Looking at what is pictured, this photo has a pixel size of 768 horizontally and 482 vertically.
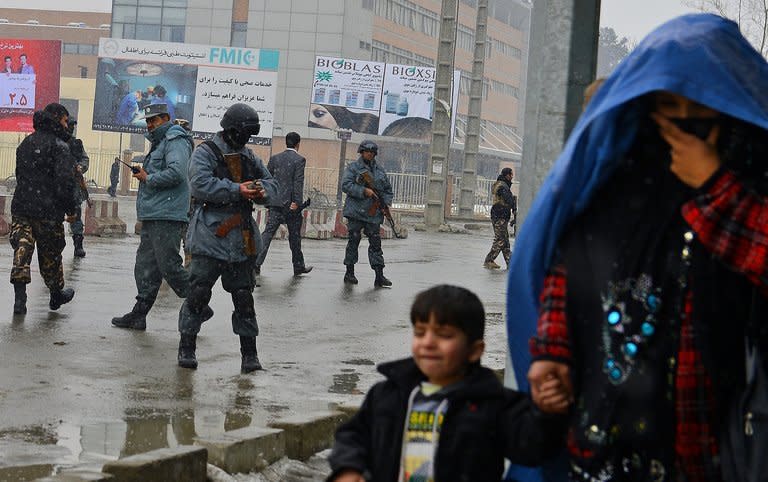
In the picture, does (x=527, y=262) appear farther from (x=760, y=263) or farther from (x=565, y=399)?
(x=760, y=263)

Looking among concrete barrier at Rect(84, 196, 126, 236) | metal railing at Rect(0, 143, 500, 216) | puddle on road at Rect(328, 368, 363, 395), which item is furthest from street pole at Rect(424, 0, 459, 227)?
puddle on road at Rect(328, 368, 363, 395)

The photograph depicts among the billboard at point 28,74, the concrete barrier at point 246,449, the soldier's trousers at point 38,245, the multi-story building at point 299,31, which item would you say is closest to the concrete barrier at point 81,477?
the concrete barrier at point 246,449

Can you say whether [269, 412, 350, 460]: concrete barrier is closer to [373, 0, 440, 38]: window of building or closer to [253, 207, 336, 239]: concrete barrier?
[253, 207, 336, 239]: concrete barrier

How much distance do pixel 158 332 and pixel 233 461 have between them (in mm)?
5207

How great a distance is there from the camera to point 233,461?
238 inches

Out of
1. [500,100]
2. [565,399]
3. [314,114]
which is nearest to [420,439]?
[565,399]

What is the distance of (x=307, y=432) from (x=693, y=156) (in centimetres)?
389

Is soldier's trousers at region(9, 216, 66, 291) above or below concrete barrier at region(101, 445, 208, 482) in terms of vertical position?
above

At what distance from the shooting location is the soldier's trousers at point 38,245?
11125 mm

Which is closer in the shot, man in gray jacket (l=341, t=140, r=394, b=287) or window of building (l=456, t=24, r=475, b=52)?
man in gray jacket (l=341, t=140, r=394, b=287)

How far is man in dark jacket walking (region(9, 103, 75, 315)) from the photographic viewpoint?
1097cm

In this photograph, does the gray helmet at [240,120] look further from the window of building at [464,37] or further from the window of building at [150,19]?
the window of building at [464,37]

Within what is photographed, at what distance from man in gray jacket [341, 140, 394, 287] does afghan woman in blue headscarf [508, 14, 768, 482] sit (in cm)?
1317

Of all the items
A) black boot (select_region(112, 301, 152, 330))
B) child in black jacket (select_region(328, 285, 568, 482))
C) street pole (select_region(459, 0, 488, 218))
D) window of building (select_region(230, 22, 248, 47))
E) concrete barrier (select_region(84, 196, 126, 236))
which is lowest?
black boot (select_region(112, 301, 152, 330))
